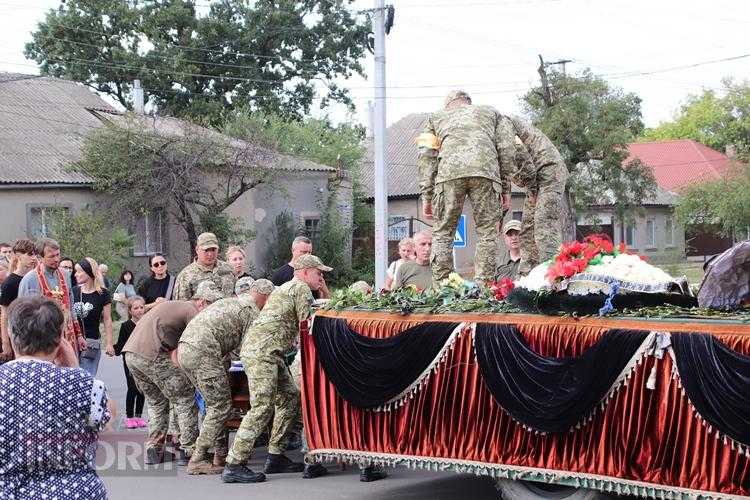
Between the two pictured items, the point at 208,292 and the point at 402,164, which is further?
the point at 402,164

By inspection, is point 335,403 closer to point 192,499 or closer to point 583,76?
point 192,499

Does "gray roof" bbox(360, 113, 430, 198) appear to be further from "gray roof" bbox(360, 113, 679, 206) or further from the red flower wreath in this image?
the red flower wreath

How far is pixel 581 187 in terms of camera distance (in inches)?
1884

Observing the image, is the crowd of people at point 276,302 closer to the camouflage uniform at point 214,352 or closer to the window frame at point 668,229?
the camouflage uniform at point 214,352

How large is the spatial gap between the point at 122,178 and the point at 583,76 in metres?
20.0

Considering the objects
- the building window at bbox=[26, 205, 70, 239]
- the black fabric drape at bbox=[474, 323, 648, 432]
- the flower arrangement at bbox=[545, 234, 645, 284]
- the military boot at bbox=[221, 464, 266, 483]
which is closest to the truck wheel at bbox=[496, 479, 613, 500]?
the black fabric drape at bbox=[474, 323, 648, 432]

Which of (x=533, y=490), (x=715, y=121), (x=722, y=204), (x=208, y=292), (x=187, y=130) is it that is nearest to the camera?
(x=533, y=490)

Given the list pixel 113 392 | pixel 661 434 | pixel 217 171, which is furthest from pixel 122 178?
pixel 661 434

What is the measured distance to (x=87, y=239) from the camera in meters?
32.6

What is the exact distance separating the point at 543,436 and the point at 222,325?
3689mm

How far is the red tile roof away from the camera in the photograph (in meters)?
75.1

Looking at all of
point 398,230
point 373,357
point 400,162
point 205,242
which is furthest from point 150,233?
point 373,357

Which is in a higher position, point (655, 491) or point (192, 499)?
point (655, 491)

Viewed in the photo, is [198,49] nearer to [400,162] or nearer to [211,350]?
[400,162]
